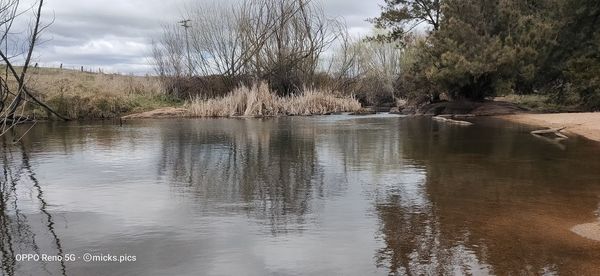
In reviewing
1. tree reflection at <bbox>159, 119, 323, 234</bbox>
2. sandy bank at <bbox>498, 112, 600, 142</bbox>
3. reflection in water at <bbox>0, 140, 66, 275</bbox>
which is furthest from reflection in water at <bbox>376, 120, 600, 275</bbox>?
sandy bank at <bbox>498, 112, 600, 142</bbox>

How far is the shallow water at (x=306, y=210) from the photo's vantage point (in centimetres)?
405

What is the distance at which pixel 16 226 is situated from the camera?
16.8ft

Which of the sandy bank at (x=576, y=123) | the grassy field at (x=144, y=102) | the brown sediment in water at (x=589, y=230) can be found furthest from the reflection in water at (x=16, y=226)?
the grassy field at (x=144, y=102)

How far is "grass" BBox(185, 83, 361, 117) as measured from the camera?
25500 millimetres

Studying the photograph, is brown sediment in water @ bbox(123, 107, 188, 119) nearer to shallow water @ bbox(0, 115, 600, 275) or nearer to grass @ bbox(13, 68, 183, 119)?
grass @ bbox(13, 68, 183, 119)

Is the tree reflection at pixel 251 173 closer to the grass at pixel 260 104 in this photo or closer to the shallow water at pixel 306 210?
the shallow water at pixel 306 210

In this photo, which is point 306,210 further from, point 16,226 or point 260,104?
point 260,104

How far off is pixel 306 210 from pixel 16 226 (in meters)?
2.88

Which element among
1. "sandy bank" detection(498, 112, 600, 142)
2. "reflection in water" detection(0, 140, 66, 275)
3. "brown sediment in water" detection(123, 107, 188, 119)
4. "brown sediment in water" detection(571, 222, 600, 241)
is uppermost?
"brown sediment in water" detection(123, 107, 188, 119)

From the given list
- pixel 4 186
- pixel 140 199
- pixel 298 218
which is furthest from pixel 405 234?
pixel 4 186

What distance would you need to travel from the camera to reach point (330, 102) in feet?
93.5

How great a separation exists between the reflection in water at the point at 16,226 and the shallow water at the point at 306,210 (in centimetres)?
2

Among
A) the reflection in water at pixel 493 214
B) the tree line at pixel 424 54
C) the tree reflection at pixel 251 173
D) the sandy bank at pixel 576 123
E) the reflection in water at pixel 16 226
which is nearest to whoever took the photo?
the reflection in water at pixel 493 214

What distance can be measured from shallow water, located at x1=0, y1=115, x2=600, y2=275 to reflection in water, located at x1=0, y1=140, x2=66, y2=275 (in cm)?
2
